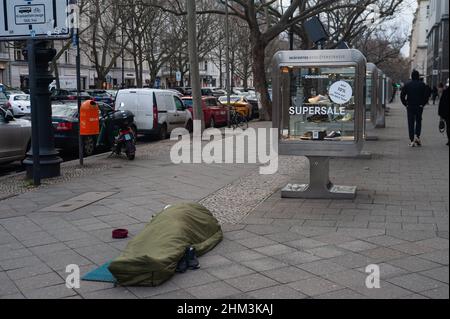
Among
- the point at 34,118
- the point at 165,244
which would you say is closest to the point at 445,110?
the point at 165,244

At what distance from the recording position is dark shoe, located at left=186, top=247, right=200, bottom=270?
489 cm

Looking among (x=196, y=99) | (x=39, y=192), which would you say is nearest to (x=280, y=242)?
(x=39, y=192)

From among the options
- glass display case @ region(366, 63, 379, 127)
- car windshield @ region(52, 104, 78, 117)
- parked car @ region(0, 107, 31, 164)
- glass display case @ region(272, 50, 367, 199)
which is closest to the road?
parked car @ region(0, 107, 31, 164)

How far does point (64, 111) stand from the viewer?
14.6m

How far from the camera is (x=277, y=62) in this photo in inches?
303

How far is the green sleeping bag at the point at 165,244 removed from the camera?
4.49m

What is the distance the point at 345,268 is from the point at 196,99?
13593mm

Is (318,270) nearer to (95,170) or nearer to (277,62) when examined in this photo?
(277,62)

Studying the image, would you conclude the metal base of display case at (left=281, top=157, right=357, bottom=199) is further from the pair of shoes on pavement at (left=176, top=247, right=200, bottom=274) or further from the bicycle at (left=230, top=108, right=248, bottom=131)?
the bicycle at (left=230, top=108, right=248, bottom=131)

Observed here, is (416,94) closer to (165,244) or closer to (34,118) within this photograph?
(34,118)

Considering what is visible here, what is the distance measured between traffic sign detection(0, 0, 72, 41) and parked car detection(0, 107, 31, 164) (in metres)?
2.61

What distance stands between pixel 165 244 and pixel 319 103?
379 cm

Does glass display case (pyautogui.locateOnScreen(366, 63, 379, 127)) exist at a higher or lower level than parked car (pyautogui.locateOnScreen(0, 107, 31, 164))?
higher
